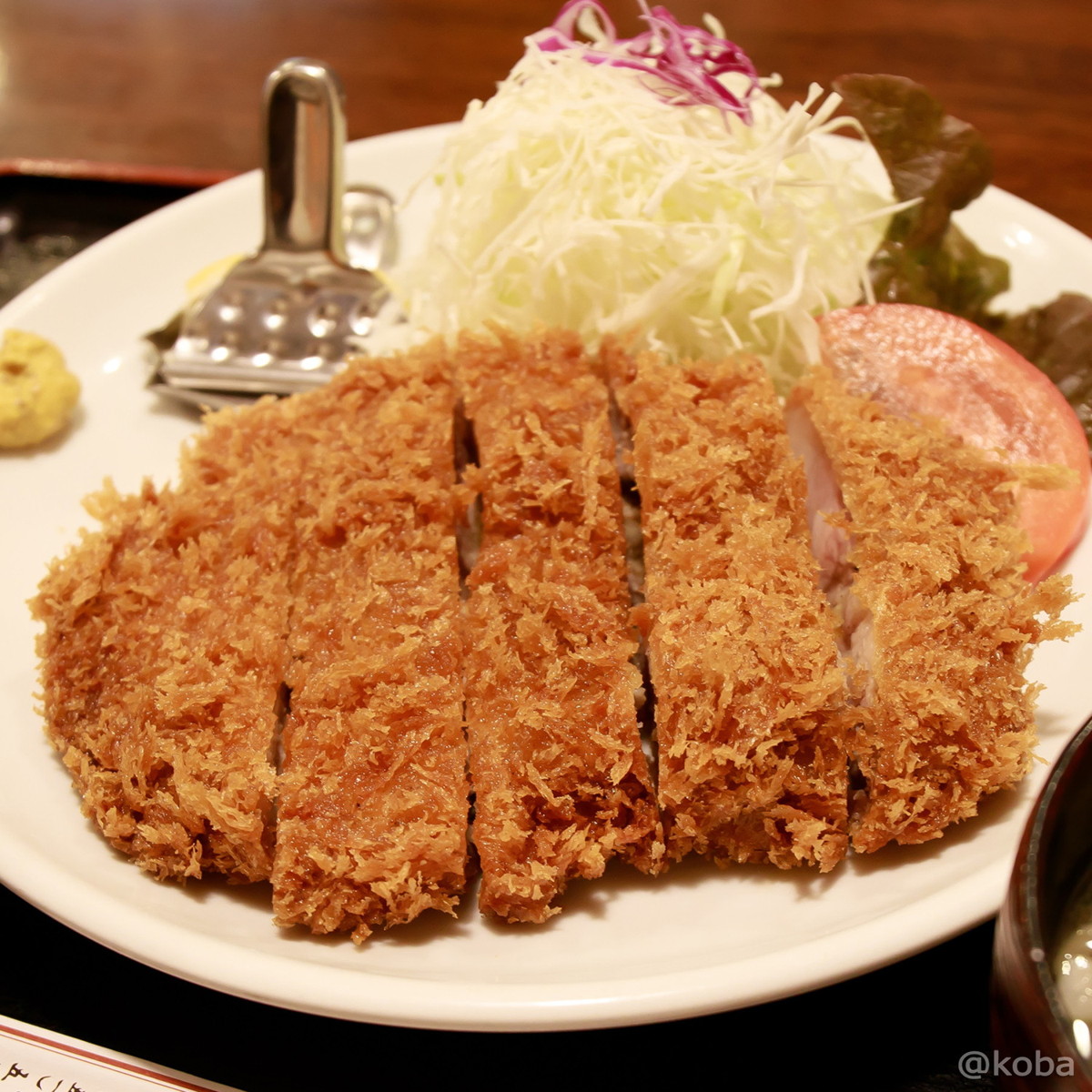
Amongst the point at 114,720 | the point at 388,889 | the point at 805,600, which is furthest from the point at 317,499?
the point at 805,600

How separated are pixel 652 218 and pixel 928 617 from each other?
49.2 inches

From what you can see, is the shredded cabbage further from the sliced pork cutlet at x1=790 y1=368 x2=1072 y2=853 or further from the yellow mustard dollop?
the yellow mustard dollop

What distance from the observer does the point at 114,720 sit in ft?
5.76

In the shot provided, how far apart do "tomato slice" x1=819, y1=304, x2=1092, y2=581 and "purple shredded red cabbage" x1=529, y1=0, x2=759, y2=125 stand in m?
0.66

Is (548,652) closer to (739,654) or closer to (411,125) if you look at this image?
(739,654)

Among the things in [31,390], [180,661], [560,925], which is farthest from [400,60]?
[560,925]

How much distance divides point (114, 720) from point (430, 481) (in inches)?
28.1

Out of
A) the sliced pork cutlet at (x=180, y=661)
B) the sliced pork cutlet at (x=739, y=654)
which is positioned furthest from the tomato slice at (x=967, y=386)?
the sliced pork cutlet at (x=180, y=661)

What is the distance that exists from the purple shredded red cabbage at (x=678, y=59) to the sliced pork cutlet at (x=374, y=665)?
1005 mm

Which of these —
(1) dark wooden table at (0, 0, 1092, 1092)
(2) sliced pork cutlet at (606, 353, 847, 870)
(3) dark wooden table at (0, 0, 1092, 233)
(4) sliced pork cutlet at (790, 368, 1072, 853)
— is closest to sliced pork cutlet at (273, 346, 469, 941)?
(1) dark wooden table at (0, 0, 1092, 1092)

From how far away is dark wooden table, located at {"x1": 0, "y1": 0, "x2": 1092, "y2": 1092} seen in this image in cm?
156

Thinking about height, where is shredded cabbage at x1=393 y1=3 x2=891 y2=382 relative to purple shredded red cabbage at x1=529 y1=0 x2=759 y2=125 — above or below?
below

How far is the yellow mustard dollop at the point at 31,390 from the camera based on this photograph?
2.46 meters

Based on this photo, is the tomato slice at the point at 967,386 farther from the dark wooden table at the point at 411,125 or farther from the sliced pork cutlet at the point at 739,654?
the dark wooden table at the point at 411,125
